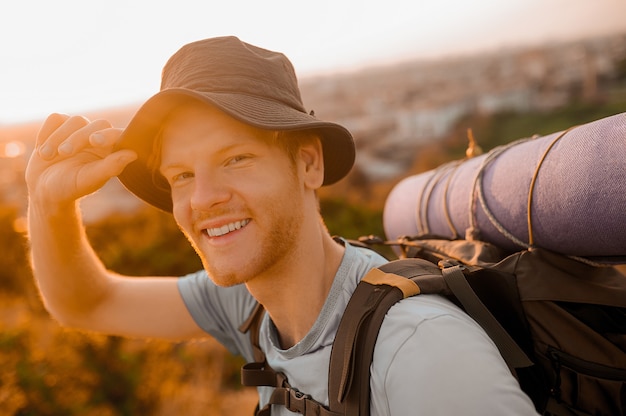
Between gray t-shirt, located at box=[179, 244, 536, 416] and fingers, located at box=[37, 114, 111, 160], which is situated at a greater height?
fingers, located at box=[37, 114, 111, 160]

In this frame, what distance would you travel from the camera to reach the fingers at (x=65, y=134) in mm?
1687

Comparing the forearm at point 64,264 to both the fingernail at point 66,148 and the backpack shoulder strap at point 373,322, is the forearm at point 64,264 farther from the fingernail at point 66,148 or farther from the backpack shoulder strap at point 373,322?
the backpack shoulder strap at point 373,322

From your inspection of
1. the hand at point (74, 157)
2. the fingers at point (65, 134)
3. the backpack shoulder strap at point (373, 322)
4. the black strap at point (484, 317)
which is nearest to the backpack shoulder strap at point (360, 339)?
the backpack shoulder strap at point (373, 322)

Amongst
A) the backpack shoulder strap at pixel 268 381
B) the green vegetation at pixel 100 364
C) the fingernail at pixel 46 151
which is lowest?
the green vegetation at pixel 100 364

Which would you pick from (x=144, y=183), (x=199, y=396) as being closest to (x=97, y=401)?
(x=199, y=396)

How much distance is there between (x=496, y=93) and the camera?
64.8 metres

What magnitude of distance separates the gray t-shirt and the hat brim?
1.88 ft

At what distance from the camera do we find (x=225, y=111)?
1468 millimetres

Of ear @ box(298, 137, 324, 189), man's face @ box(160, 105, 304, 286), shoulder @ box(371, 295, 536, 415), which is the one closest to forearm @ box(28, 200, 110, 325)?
man's face @ box(160, 105, 304, 286)

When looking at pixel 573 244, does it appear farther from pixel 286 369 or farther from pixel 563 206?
pixel 286 369

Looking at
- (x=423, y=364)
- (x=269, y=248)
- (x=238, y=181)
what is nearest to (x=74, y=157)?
(x=238, y=181)

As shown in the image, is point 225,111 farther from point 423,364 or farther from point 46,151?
point 423,364

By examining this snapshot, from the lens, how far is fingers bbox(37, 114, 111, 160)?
5.53 ft

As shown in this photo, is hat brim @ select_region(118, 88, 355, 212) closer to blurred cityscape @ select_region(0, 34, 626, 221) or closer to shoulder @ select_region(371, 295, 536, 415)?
shoulder @ select_region(371, 295, 536, 415)
